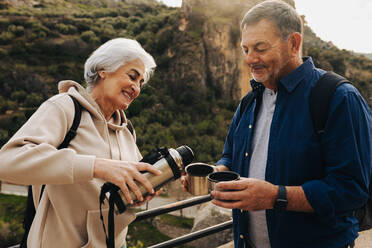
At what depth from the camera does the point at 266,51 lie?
153 centimetres

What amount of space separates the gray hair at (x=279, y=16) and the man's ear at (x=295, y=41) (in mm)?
24

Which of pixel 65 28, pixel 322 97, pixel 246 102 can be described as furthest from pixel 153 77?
pixel 322 97

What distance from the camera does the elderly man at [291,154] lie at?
4.05ft

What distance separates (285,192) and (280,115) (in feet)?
1.48

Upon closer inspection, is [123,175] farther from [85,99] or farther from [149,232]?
[149,232]

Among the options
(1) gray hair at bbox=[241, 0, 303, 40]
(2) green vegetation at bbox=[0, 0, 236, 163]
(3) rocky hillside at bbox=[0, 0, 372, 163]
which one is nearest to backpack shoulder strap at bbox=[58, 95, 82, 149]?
(1) gray hair at bbox=[241, 0, 303, 40]

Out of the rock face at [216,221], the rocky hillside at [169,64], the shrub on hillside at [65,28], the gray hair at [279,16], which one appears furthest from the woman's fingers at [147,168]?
the shrub on hillside at [65,28]

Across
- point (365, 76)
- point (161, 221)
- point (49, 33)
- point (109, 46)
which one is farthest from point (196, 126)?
point (365, 76)

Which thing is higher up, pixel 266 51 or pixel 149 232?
pixel 266 51

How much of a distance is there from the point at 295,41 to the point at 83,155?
137cm

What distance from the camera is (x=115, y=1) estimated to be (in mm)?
57906

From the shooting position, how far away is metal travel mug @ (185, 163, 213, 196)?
142cm

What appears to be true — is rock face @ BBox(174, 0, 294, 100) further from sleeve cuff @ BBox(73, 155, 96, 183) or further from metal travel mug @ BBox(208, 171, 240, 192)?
sleeve cuff @ BBox(73, 155, 96, 183)

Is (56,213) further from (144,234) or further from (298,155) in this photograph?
(144,234)
